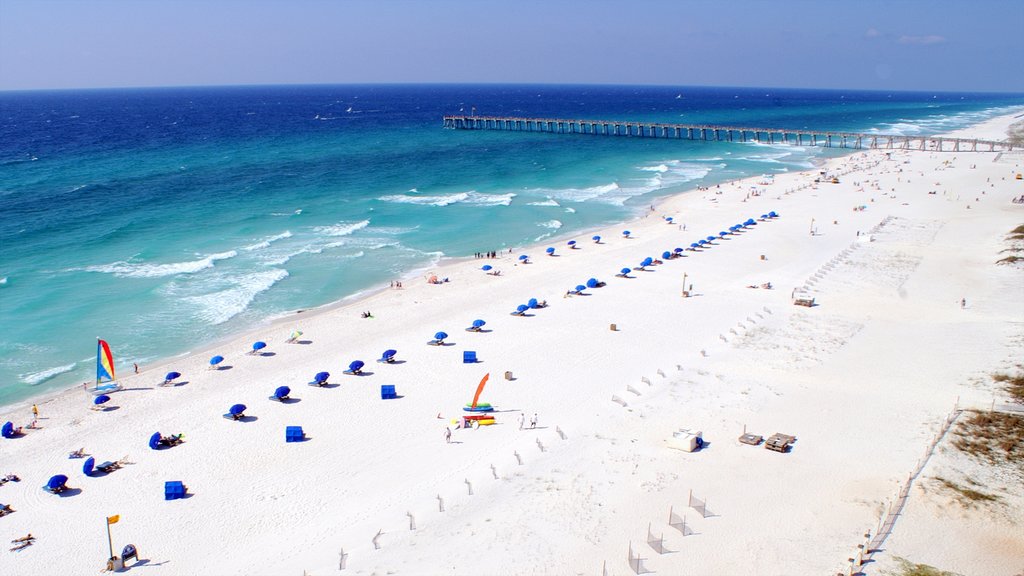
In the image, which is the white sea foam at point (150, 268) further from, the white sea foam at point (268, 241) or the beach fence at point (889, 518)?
the beach fence at point (889, 518)

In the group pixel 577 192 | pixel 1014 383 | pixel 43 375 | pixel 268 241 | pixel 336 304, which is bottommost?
pixel 43 375

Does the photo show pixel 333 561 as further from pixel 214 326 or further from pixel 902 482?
pixel 214 326

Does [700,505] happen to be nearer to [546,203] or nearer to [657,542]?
[657,542]

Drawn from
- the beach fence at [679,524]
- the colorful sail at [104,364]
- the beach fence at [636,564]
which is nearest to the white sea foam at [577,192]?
the colorful sail at [104,364]

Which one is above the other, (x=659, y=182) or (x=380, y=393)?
(x=659, y=182)

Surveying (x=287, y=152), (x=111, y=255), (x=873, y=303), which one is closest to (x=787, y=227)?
(x=873, y=303)

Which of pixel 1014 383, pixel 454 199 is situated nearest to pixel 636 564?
pixel 1014 383
